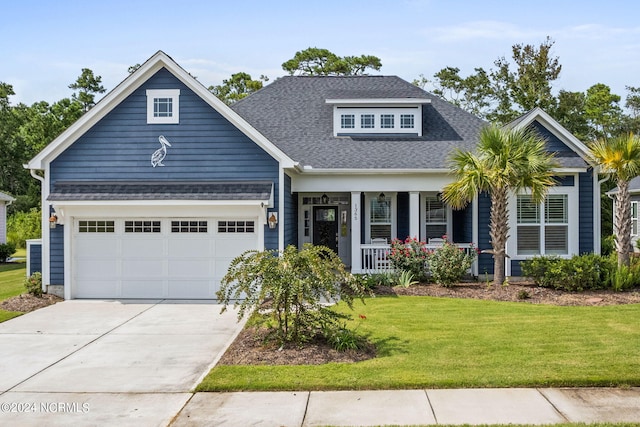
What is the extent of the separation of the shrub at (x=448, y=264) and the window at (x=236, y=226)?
4.78 m

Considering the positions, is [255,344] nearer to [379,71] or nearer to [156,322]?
[156,322]

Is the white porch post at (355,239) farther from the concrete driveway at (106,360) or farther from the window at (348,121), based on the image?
the concrete driveway at (106,360)

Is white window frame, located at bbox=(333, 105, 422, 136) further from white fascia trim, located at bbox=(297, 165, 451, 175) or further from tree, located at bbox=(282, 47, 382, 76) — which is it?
tree, located at bbox=(282, 47, 382, 76)

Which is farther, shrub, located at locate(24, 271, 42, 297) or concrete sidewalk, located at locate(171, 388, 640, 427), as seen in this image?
shrub, located at locate(24, 271, 42, 297)

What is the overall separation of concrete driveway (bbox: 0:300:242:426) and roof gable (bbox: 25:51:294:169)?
386 centimetres

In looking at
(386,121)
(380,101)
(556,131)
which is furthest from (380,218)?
(556,131)

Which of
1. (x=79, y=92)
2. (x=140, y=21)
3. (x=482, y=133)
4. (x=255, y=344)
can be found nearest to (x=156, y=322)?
(x=255, y=344)

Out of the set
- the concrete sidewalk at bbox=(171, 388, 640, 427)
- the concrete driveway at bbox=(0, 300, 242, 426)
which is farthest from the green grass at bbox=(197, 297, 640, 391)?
the concrete driveway at bbox=(0, 300, 242, 426)

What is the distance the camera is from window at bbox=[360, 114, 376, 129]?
57.4 feet

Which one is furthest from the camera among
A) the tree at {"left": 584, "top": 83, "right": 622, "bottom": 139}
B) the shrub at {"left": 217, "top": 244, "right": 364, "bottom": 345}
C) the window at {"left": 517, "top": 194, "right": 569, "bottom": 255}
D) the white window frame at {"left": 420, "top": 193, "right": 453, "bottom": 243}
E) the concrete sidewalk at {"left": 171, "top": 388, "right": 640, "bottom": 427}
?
the tree at {"left": 584, "top": 83, "right": 622, "bottom": 139}

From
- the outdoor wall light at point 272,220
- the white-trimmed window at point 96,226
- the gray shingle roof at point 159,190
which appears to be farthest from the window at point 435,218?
the white-trimmed window at point 96,226

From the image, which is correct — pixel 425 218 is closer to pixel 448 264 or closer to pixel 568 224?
pixel 448 264

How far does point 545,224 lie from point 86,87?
31.9m

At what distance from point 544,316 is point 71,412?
854 centimetres
